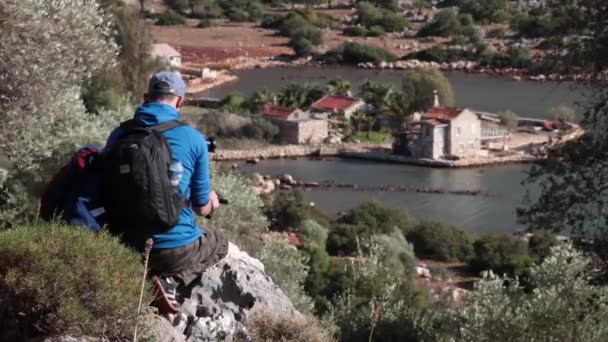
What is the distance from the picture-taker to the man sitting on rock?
4.01 m

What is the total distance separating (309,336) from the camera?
13.6 ft

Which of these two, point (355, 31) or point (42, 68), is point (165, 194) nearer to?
point (42, 68)

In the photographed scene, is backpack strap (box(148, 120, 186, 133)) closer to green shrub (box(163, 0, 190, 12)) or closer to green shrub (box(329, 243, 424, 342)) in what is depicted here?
green shrub (box(329, 243, 424, 342))

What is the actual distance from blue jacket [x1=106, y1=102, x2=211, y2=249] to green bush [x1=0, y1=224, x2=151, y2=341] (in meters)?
0.35

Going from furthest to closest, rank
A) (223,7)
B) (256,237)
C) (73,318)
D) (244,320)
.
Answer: (223,7) < (256,237) < (244,320) < (73,318)

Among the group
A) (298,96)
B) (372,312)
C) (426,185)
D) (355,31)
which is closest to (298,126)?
(298,96)

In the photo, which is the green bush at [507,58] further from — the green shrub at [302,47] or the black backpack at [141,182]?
the black backpack at [141,182]

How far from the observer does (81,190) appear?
407cm

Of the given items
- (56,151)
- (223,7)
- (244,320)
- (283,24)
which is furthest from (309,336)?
(223,7)

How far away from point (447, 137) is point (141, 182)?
34.8m

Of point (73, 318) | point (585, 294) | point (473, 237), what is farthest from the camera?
point (473, 237)

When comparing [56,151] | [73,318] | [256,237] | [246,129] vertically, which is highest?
[73,318]

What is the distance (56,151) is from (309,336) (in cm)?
603

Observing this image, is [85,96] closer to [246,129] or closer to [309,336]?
[309,336]
